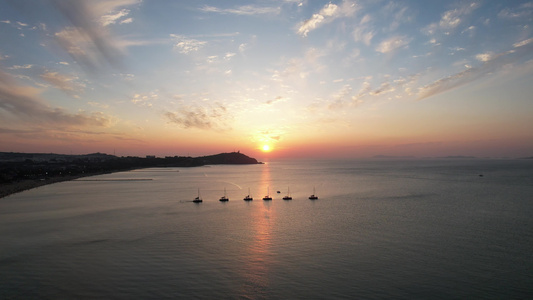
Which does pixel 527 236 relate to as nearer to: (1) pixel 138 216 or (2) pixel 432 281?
(2) pixel 432 281

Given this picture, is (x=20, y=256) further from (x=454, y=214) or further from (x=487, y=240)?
(x=454, y=214)

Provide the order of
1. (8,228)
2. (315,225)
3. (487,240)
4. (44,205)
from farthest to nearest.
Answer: (44,205) < (315,225) < (8,228) < (487,240)

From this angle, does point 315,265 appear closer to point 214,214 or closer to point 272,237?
point 272,237

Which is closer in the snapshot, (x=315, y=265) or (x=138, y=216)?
(x=315, y=265)

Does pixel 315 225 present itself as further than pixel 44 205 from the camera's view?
No

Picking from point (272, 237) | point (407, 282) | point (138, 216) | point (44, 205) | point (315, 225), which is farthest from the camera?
point (44, 205)

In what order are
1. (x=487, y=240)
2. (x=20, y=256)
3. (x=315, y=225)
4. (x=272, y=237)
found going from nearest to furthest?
(x=20, y=256) → (x=487, y=240) → (x=272, y=237) → (x=315, y=225)

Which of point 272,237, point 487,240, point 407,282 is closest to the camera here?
point 407,282

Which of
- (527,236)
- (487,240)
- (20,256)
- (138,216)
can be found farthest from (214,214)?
(527,236)

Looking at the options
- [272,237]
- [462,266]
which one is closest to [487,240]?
[462,266]
